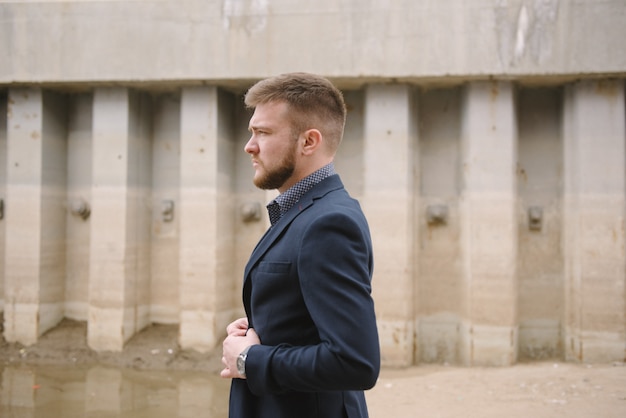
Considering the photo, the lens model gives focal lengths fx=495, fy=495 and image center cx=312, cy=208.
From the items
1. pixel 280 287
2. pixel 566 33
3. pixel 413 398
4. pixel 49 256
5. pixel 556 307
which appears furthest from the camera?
pixel 49 256

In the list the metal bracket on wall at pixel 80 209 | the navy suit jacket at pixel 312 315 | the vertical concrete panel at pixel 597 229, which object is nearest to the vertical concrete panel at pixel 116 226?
the metal bracket on wall at pixel 80 209

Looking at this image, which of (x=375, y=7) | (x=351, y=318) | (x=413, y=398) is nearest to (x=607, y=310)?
(x=413, y=398)

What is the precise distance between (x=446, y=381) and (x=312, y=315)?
4649 millimetres

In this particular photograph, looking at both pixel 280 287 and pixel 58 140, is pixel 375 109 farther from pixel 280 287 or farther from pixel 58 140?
pixel 280 287

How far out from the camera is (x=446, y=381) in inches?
218

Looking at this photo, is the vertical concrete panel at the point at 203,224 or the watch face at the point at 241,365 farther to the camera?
the vertical concrete panel at the point at 203,224

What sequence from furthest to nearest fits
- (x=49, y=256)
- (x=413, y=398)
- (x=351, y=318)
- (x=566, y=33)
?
1. (x=49, y=256)
2. (x=566, y=33)
3. (x=413, y=398)
4. (x=351, y=318)

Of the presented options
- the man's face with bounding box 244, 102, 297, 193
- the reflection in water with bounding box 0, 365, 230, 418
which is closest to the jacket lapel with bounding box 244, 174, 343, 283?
the man's face with bounding box 244, 102, 297, 193

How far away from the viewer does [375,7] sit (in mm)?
6074

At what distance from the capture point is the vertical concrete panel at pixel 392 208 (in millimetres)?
6137

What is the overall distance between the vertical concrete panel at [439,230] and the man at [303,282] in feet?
15.8

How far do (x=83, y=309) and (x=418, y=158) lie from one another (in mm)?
5202

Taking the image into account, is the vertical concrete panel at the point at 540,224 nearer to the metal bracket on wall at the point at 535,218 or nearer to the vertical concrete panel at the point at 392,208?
the metal bracket on wall at the point at 535,218

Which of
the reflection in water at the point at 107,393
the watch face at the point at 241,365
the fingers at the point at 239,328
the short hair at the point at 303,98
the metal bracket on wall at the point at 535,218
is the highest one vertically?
the short hair at the point at 303,98
